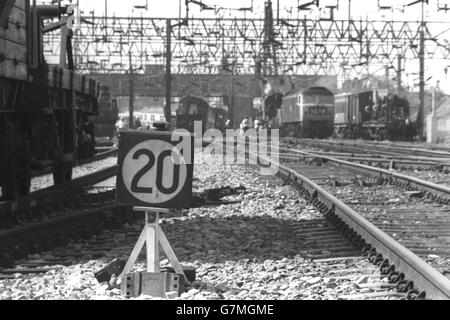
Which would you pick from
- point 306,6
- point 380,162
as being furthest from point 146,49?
point 380,162

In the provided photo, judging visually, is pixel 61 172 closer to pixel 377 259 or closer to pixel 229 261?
pixel 229 261

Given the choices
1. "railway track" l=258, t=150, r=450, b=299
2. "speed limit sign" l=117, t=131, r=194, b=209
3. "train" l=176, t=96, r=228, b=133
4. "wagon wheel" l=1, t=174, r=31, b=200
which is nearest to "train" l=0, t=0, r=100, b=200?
"wagon wheel" l=1, t=174, r=31, b=200

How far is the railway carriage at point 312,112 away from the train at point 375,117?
1.27 metres

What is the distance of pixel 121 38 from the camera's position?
52.2 m

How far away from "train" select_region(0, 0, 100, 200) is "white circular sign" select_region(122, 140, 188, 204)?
15.1ft

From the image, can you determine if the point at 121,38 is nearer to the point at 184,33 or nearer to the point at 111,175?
the point at 184,33

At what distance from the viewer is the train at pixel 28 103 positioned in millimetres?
10062

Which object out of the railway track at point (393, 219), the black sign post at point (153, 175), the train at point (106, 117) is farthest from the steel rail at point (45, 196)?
the train at point (106, 117)

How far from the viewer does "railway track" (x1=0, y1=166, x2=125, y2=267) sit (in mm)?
7809

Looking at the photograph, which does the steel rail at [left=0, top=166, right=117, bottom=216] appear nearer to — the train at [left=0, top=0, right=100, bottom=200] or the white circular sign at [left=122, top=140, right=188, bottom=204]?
the train at [left=0, top=0, right=100, bottom=200]

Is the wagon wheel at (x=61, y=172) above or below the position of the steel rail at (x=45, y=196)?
above

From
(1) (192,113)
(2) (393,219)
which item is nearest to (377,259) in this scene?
(2) (393,219)

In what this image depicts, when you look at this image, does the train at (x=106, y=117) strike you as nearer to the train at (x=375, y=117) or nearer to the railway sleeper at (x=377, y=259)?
the train at (x=375, y=117)

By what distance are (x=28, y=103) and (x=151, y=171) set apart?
19.8 ft
